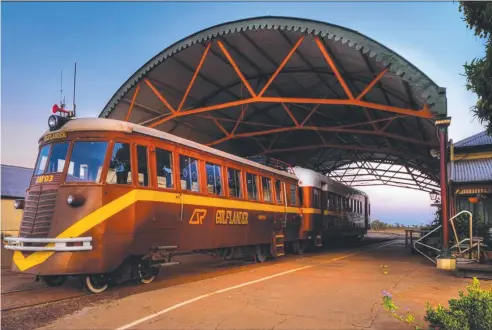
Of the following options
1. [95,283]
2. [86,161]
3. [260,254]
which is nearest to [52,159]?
[86,161]

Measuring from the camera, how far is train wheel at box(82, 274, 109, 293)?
28.2 ft

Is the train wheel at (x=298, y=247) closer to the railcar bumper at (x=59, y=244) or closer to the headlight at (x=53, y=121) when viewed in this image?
the railcar bumper at (x=59, y=244)

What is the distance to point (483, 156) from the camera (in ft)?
56.1

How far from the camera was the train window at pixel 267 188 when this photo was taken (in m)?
14.8

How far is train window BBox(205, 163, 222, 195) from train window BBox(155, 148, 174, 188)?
1619 millimetres

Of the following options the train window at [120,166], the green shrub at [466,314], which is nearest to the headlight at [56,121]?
the train window at [120,166]

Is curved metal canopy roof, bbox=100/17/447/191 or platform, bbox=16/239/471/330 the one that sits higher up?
curved metal canopy roof, bbox=100/17/447/191

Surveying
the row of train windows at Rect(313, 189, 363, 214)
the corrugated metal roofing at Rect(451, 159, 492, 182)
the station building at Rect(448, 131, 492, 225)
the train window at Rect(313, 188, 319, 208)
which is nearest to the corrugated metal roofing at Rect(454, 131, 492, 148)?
the station building at Rect(448, 131, 492, 225)

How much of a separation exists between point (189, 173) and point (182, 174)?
0.32 metres

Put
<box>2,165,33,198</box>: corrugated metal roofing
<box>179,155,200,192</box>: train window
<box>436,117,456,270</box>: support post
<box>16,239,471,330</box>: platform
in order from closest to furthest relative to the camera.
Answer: <box>16,239,471,330</box>: platform → <box>179,155,200,192</box>: train window → <box>436,117,456,270</box>: support post → <box>2,165,33,198</box>: corrugated metal roofing

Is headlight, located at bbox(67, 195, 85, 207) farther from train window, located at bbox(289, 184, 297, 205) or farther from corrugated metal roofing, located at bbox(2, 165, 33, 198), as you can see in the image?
corrugated metal roofing, located at bbox(2, 165, 33, 198)

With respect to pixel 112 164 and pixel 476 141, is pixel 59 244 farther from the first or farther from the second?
pixel 476 141

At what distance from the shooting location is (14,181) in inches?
1126

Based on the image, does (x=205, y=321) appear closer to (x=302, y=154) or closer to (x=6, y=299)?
(x=6, y=299)
